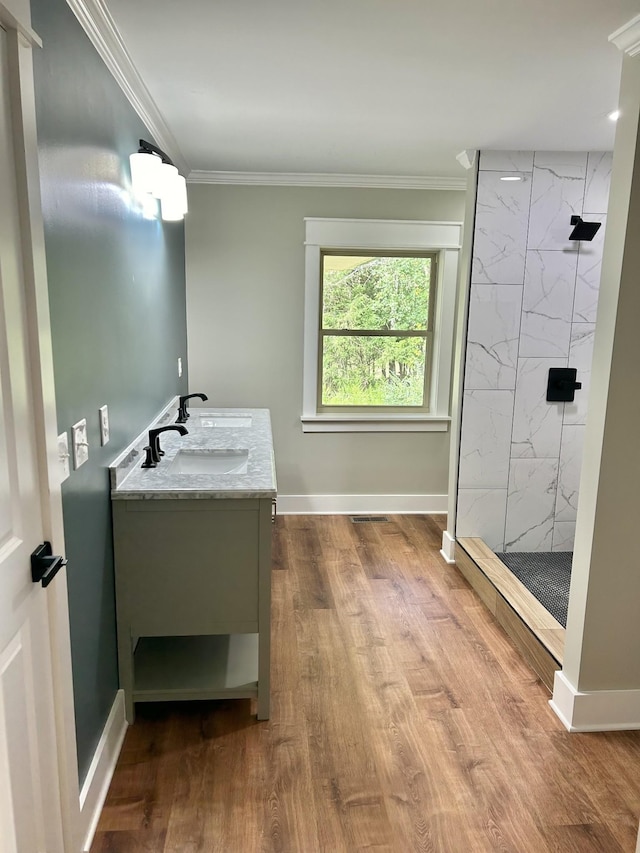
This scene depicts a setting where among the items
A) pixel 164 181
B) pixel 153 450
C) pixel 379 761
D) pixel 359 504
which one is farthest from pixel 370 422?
pixel 379 761

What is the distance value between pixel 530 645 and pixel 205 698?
1399 millimetres

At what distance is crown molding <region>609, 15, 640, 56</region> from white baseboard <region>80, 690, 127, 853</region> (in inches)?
108

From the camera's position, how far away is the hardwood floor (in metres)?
1.73

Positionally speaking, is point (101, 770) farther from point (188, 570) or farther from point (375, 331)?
point (375, 331)

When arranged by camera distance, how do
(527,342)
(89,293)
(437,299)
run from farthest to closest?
(437,299), (527,342), (89,293)

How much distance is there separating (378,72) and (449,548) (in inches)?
102

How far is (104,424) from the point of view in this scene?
6.36 feet

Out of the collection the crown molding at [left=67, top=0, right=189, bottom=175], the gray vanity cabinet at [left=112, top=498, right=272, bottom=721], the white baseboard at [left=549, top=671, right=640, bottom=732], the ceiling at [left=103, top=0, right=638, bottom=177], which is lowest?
the white baseboard at [left=549, top=671, right=640, bottom=732]

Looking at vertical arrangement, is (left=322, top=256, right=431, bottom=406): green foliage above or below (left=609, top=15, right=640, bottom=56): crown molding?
below

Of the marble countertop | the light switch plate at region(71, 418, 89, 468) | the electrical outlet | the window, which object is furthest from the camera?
the window

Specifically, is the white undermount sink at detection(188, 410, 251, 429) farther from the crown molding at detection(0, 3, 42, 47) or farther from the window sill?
the crown molding at detection(0, 3, 42, 47)

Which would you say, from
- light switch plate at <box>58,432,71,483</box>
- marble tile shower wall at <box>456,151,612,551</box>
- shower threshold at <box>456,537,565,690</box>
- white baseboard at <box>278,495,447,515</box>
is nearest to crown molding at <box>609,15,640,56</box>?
marble tile shower wall at <box>456,151,612,551</box>

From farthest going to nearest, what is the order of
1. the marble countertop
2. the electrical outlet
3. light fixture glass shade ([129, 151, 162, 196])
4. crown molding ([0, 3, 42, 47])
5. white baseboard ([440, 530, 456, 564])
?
white baseboard ([440, 530, 456, 564]), light fixture glass shade ([129, 151, 162, 196]), the marble countertop, the electrical outlet, crown molding ([0, 3, 42, 47])

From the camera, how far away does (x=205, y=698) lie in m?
2.19
